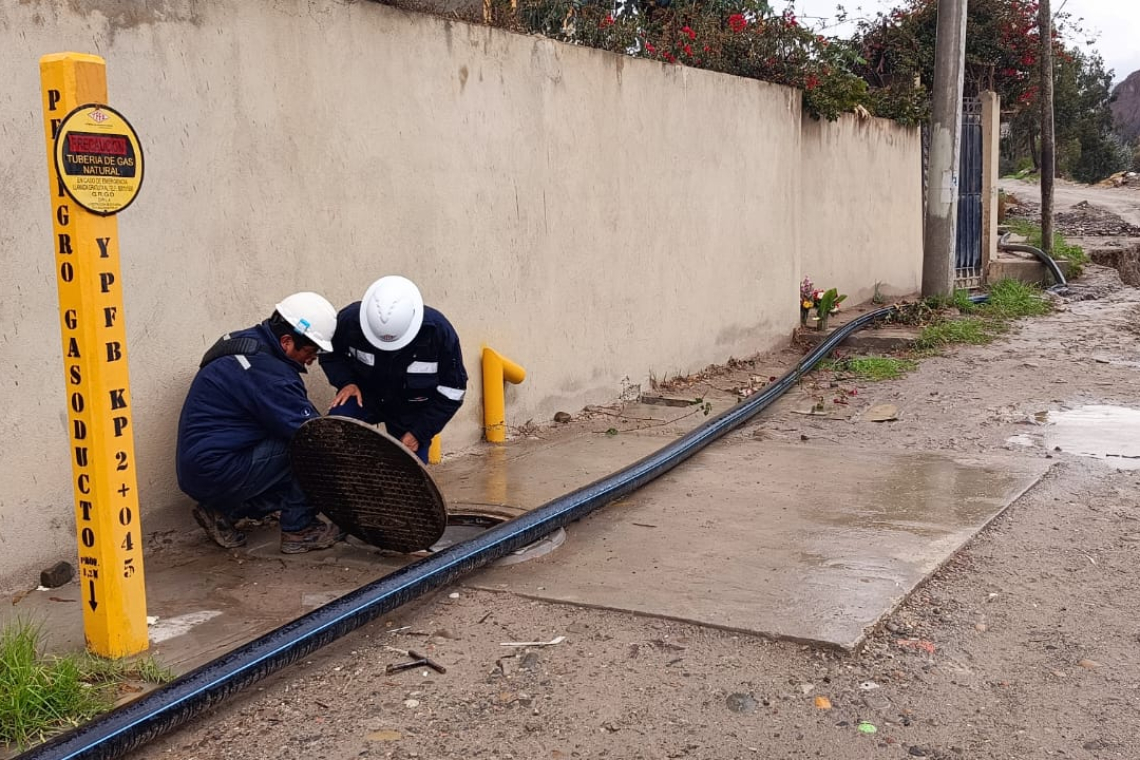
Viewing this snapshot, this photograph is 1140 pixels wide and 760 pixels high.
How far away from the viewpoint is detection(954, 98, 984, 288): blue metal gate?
14125mm

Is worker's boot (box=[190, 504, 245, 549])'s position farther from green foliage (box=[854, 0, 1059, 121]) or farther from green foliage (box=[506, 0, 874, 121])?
green foliage (box=[854, 0, 1059, 121])

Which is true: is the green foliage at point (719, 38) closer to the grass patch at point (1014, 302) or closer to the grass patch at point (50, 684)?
the grass patch at point (1014, 302)

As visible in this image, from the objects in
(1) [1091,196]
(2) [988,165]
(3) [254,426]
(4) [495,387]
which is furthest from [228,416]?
(1) [1091,196]

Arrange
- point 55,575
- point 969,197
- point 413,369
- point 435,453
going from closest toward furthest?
point 55,575 → point 413,369 → point 435,453 → point 969,197

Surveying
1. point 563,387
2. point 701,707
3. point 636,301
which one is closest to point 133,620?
point 701,707

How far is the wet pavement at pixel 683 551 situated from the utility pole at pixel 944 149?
632cm

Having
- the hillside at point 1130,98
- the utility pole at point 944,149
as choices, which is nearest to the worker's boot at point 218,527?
the utility pole at point 944,149

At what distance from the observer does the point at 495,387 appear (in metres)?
6.38

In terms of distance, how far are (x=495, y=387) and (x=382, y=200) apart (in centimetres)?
136

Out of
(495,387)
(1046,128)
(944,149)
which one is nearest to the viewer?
(495,387)

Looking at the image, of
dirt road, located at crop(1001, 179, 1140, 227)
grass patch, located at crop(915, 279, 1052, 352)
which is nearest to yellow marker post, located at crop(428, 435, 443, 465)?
grass patch, located at crop(915, 279, 1052, 352)

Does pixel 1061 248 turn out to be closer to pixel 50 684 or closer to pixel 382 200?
pixel 382 200

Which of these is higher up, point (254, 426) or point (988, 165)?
point (988, 165)

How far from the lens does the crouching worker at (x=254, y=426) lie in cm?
434
